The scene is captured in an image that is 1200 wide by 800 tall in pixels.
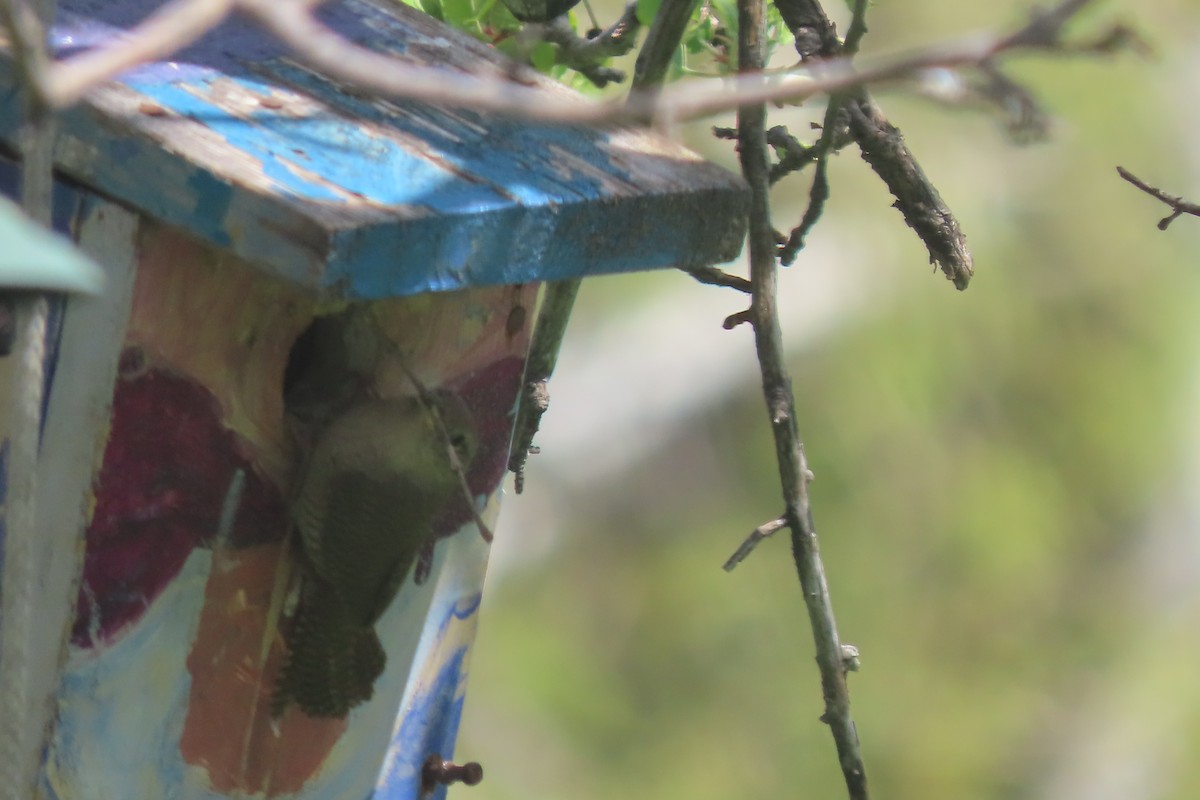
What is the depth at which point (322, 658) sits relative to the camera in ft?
4.67

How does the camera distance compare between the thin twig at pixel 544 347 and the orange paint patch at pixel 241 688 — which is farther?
the thin twig at pixel 544 347

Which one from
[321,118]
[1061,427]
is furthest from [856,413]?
[321,118]

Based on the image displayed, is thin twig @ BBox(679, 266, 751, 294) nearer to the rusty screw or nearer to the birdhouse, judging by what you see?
the birdhouse

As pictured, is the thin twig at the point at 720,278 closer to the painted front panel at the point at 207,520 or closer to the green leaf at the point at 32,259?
the painted front panel at the point at 207,520

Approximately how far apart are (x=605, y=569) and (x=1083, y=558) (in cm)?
153

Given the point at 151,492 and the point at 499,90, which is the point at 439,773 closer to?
the point at 151,492

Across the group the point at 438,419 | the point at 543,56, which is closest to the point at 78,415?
the point at 438,419

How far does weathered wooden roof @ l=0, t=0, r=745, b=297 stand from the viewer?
1127 millimetres

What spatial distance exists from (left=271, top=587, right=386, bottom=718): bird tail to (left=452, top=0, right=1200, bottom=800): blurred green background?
10.0 feet

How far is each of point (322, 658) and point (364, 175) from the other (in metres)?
0.45

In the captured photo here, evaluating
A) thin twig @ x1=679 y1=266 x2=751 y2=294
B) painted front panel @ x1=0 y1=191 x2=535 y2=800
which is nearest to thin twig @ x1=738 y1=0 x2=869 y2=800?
thin twig @ x1=679 y1=266 x2=751 y2=294

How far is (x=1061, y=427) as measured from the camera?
4.83m

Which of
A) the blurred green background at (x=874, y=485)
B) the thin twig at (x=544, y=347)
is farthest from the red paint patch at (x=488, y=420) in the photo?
the blurred green background at (x=874, y=485)

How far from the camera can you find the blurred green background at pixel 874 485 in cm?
460
